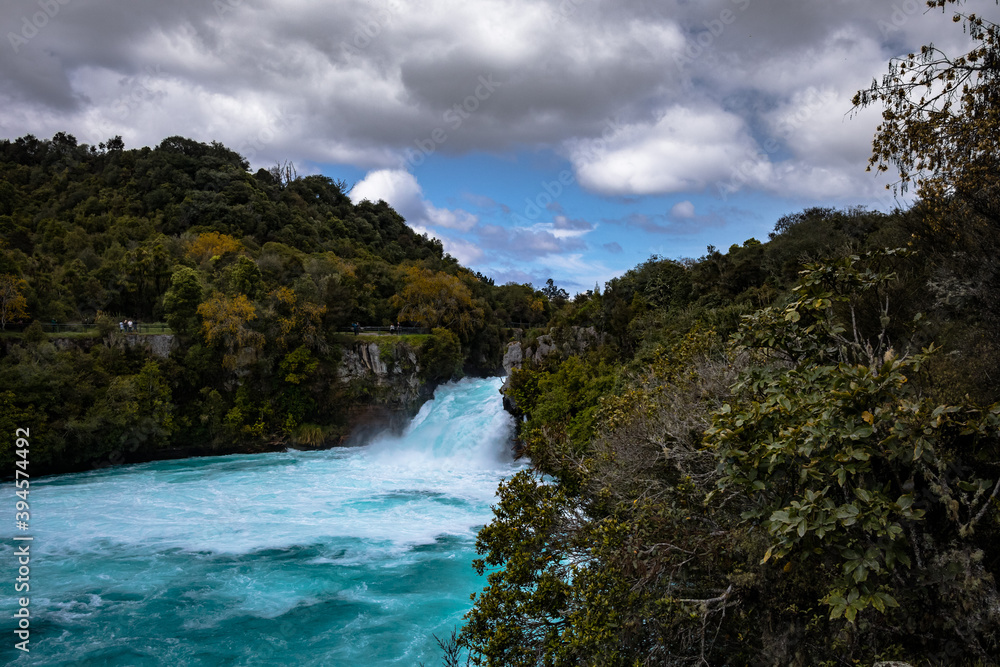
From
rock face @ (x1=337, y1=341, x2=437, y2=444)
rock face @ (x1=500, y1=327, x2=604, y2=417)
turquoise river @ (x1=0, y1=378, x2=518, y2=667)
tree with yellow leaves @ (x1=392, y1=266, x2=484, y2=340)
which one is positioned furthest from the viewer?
tree with yellow leaves @ (x1=392, y1=266, x2=484, y2=340)

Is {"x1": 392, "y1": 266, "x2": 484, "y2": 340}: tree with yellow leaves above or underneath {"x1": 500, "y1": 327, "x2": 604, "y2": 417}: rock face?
above

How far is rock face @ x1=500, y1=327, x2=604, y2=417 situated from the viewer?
2394 cm

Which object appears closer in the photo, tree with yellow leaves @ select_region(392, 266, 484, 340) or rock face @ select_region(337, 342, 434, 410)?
rock face @ select_region(337, 342, 434, 410)

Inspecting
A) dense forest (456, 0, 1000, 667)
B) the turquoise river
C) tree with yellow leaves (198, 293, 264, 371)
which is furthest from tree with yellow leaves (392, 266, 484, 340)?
dense forest (456, 0, 1000, 667)

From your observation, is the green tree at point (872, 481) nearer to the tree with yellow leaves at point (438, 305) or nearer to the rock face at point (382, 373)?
the rock face at point (382, 373)

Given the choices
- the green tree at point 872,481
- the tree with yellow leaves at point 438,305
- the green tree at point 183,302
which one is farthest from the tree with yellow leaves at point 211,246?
the green tree at point 872,481

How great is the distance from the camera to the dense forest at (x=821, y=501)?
4094 millimetres

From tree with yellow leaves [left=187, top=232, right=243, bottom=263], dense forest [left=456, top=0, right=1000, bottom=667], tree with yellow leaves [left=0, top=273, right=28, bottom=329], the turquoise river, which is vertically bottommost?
the turquoise river

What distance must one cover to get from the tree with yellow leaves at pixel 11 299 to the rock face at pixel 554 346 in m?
21.9

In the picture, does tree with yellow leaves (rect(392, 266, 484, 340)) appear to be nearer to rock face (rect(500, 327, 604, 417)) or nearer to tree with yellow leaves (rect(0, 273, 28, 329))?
rock face (rect(500, 327, 604, 417))

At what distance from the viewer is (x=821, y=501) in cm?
413

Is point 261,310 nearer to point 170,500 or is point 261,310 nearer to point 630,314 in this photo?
point 170,500

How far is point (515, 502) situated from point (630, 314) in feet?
55.2

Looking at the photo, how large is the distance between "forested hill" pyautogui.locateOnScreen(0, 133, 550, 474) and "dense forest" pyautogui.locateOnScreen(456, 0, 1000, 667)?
74.0 ft
